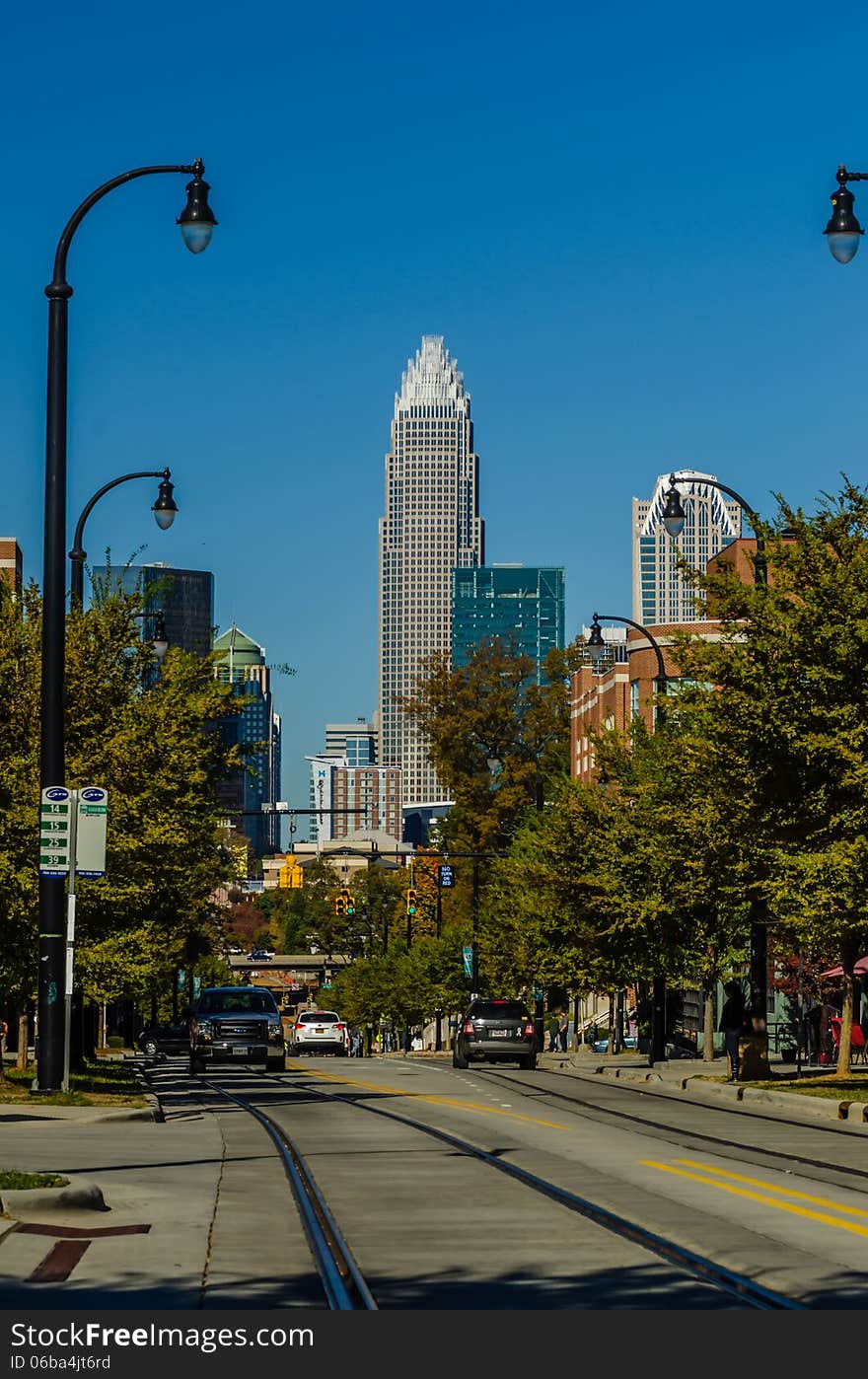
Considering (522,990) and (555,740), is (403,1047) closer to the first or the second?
(555,740)

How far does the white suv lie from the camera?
70312 millimetres

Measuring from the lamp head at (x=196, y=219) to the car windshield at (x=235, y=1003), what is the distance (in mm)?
20649

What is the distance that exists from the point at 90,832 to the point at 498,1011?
83.6 ft

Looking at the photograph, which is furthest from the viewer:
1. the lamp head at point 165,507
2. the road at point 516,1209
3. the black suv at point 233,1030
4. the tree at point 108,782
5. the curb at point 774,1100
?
the black suv at point 233,1030

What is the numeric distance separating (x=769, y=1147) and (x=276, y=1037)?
2066cm

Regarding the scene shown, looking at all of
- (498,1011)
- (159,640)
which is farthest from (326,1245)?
(498,1011)

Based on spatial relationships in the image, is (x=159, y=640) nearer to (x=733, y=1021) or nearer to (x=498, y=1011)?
(x=733, y=1021)

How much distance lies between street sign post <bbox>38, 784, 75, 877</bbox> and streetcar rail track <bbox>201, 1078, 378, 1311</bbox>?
14.8 feet

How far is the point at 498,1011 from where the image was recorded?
47.7 m

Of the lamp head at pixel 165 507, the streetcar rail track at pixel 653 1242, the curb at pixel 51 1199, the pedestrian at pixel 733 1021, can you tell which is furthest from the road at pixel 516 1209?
the lamp head at pixel 165 507

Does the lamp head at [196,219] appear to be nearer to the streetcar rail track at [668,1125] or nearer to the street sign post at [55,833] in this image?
the street sign post at [55,833]

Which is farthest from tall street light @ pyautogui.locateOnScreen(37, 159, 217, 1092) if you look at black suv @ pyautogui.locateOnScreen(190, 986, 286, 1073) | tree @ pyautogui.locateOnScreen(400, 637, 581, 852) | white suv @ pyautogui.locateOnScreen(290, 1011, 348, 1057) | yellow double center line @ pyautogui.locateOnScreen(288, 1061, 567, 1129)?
tree @ pyautogui.locateOnScreen(400, 637, 581, 852)

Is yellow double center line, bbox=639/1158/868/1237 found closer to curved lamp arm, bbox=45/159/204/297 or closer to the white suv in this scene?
curved lamp arm, bbox=45/159/204/297

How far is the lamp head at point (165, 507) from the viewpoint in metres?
32.5
